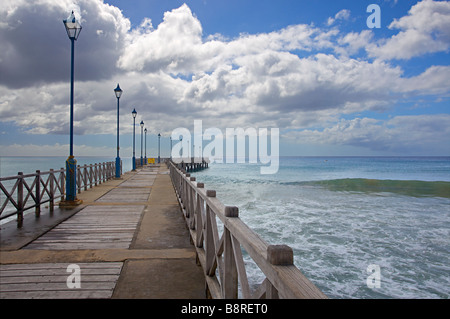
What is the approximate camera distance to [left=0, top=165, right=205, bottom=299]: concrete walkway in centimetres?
378

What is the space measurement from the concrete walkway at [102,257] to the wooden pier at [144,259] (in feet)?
0.04

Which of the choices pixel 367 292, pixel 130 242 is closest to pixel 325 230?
pixel 367 292

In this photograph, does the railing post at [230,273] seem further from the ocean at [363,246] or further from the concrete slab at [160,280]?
the ocean at [363,246]

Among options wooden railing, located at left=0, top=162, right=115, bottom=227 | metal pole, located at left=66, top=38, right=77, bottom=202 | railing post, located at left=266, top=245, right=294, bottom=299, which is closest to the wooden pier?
railing post, located at left=266, top=245, right=294, bottom=299

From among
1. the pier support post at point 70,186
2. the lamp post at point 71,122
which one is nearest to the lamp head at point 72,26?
the lamp post at point 71,122

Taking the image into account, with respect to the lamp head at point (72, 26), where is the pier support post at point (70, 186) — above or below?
below

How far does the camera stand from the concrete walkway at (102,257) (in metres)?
3.78

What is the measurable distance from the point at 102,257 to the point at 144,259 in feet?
2.30

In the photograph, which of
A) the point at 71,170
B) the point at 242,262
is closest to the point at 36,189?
the point at 71,170

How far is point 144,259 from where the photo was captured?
4.87 m
